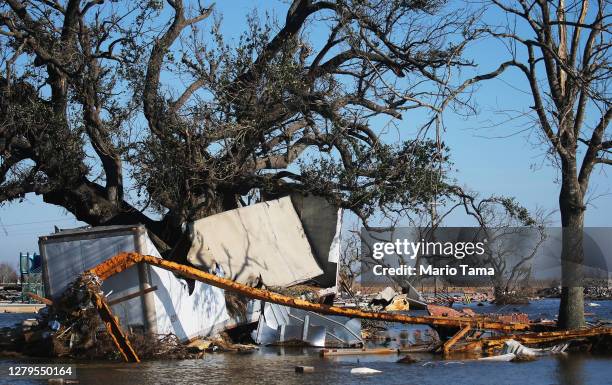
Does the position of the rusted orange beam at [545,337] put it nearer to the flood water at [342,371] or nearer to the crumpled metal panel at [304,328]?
the flood water at [342,371]

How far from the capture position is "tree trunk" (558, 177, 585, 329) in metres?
12.5

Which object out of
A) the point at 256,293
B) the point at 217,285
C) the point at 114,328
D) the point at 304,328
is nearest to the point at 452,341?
the point at 304,328

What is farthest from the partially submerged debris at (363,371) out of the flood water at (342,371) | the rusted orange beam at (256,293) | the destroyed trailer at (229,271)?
the destroyed trailer at (229,271)

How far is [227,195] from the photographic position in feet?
52.9

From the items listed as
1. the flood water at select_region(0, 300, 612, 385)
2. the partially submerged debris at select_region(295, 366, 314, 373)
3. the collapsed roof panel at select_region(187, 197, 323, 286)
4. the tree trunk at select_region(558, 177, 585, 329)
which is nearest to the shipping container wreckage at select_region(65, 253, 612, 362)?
the flood water at select_region(0, 300, 612, 385)

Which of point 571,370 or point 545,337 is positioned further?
point 545,337

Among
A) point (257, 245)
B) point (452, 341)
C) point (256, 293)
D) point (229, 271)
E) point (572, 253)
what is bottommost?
point (452, 341)

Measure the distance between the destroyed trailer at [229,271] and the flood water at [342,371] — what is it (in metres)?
1.06

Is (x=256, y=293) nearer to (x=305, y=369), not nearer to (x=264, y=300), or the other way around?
(x=264, y=300)

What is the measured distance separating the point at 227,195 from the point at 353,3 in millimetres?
4999

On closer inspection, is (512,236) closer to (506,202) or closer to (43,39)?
(506,202)

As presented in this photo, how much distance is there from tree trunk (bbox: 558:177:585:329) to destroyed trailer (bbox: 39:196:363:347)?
12.3ft

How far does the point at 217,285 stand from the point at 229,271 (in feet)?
12.3

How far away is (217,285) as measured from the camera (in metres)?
11.2
